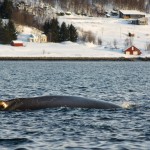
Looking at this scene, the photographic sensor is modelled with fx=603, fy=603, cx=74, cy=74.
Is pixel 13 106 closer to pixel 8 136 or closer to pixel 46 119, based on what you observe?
pixel 46 119

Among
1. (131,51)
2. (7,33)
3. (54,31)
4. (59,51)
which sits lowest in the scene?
(131,51)

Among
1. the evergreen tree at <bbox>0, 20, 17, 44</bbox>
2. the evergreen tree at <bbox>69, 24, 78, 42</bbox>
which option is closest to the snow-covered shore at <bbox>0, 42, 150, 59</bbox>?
the evergreen tree at <bbox>0, 20, 17, 44</bbox>

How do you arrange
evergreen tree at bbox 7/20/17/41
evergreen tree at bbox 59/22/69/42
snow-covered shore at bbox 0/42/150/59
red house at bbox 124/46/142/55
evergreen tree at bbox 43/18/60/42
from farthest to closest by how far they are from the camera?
evergreen tree at bbox 43/18/60/42 < evergreen tree at bbox 59/22/69/42 < red house at bbox 124/46/142/55 < evergreen tree at bbox 7/20/17/41 < snow-covered shore at bbox 0/42/150/59

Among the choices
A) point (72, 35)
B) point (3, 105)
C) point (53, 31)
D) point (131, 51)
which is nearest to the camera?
point (3, 105)

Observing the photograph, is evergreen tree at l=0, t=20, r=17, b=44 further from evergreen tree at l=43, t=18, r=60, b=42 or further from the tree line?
the tree line

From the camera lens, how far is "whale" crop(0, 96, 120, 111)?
34812 mm

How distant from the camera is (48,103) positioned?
35656 mm

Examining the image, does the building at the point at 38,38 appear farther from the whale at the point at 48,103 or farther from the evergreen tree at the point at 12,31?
the whale at the point at 48,103

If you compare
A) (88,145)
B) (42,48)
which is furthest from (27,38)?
(88,145)

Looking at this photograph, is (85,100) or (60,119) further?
(85,100)

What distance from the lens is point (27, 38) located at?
188250mm

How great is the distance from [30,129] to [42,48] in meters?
150

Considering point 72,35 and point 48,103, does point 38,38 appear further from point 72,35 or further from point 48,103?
point 48,103

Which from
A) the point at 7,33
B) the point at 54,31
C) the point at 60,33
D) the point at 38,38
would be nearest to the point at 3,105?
the point at 7,33
